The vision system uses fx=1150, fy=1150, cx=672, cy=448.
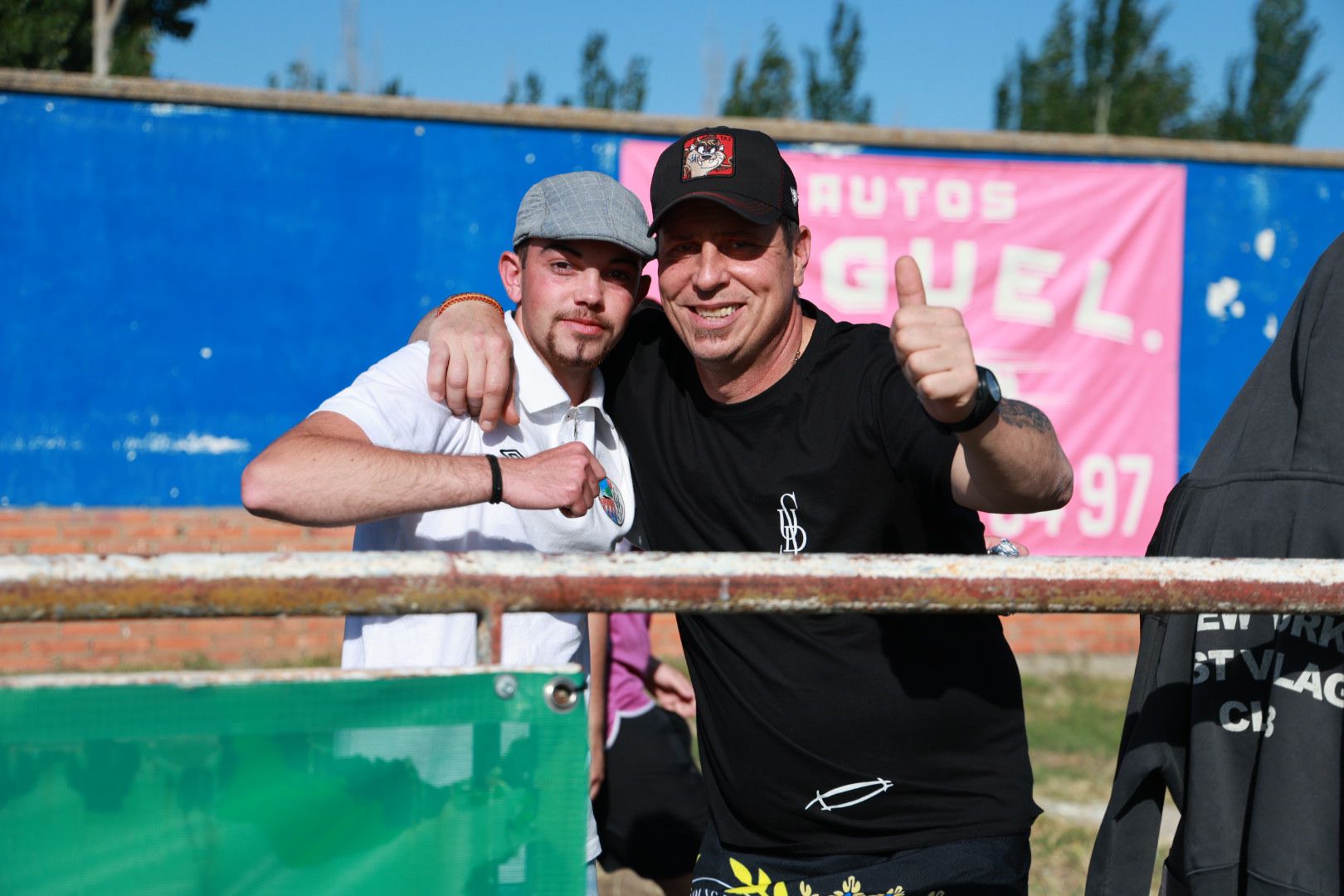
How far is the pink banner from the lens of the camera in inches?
264

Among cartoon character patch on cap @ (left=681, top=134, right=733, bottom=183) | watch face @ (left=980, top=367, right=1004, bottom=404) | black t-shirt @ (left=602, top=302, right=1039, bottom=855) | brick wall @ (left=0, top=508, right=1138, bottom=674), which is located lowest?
brick wall @ (left=0, top=508, right=1138, bottom=674)

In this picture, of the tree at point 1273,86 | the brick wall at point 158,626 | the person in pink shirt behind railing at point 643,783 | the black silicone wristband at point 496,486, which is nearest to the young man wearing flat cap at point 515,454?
the black silicone wristband at point 496,486

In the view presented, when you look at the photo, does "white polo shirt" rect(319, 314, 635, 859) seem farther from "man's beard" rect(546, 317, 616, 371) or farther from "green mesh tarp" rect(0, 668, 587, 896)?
"green mesh tarp" rect(0, 668, 587, 896)

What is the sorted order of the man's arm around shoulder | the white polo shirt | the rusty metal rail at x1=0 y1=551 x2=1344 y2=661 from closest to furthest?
1. the rusty metal rail at x1=0 y1=551 x2=1344 y2=661
2. the man's arm around shoulder
3. the white polo shirt

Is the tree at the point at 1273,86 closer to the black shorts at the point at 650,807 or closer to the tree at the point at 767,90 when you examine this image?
the tree at the point at 767,90

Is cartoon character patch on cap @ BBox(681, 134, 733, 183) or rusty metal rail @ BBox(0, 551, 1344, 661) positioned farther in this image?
cartoon character patch on cap @ BBox(681, 134, 733, 183)

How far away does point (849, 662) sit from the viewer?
7.47 feet

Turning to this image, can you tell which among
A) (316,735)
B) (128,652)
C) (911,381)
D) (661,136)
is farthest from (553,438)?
(128,652)

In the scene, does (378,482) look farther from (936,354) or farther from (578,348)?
(936,354)

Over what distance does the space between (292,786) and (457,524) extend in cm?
89

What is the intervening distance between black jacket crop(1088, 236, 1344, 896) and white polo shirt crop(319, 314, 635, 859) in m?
1.08

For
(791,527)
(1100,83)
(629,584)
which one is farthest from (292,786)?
(1100,83)

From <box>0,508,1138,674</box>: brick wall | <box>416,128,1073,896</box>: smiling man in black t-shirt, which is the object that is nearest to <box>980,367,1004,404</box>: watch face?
<box>416,128,1073,896</box>: smiling man in black t-shirt

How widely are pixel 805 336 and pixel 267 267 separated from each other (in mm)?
4742
